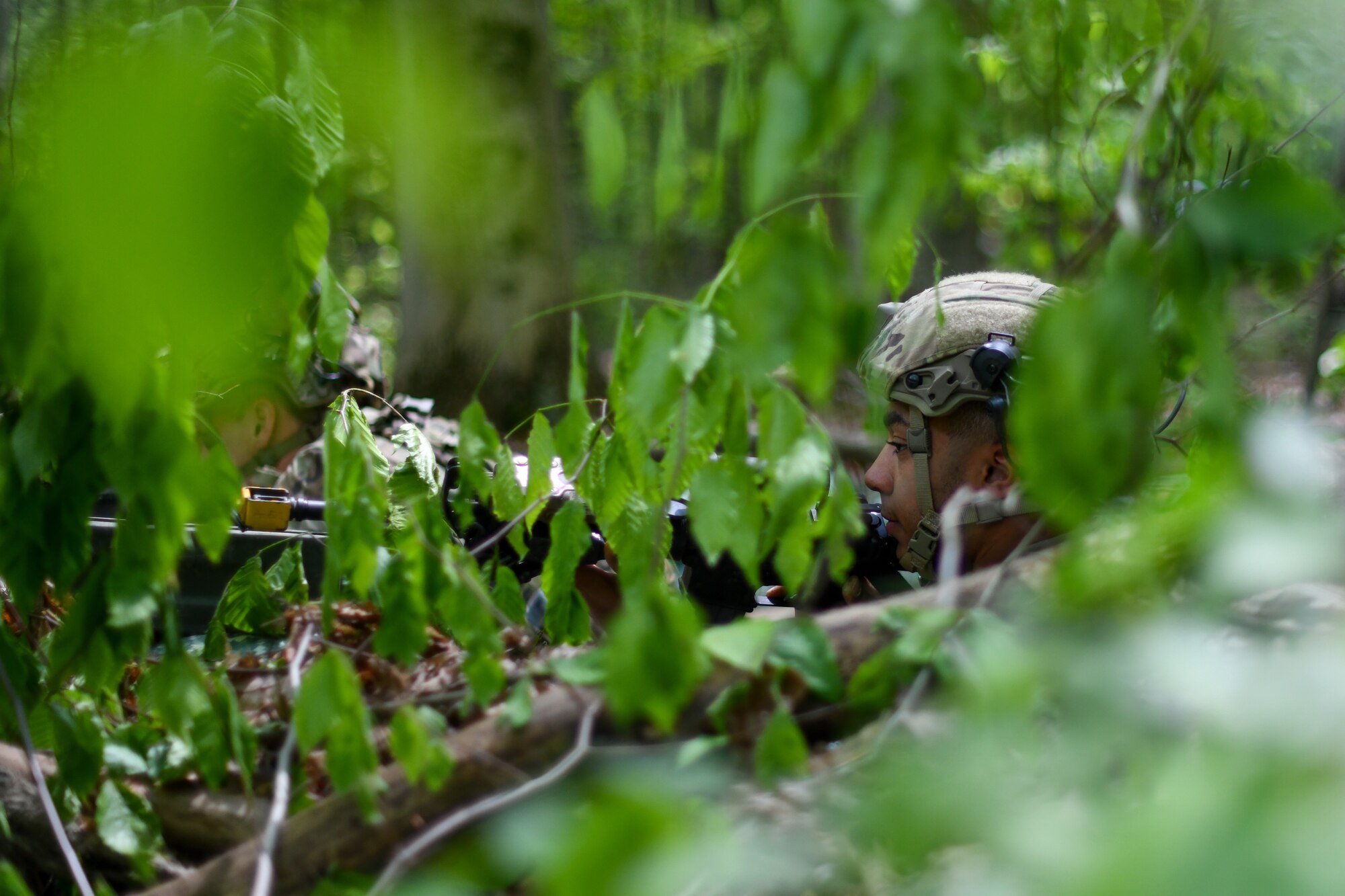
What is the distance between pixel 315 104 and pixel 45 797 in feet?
3.08

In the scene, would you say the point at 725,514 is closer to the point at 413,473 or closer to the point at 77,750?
the point at 413,473

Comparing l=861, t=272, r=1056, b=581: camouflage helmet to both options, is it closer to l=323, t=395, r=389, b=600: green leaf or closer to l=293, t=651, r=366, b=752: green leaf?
l=323, t=395, r=389, b=600: green leaf

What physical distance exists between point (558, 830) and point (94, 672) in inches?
35.8

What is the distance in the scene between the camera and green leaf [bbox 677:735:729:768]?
3.62 feet

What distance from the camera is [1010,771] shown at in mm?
923

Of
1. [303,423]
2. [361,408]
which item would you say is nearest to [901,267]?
[361,408]

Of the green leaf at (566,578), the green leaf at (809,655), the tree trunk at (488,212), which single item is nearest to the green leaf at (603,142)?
the green leaf at (809,655)

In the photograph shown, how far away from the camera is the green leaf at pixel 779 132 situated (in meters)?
0.95

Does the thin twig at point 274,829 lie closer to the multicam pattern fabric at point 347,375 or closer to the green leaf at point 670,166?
the green leaf at point 670,166

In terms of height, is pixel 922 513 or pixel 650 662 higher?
pixel 650 662

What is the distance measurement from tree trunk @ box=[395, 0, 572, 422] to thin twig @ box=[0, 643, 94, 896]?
14.8 feet

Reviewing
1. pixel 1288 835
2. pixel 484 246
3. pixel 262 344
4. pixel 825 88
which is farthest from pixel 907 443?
A: pixel 484 246

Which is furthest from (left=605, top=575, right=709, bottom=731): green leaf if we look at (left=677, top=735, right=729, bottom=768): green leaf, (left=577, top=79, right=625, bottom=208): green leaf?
(left=577, top=79, right=625, bottom=208): green leaf

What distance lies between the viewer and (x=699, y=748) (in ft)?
3.64
